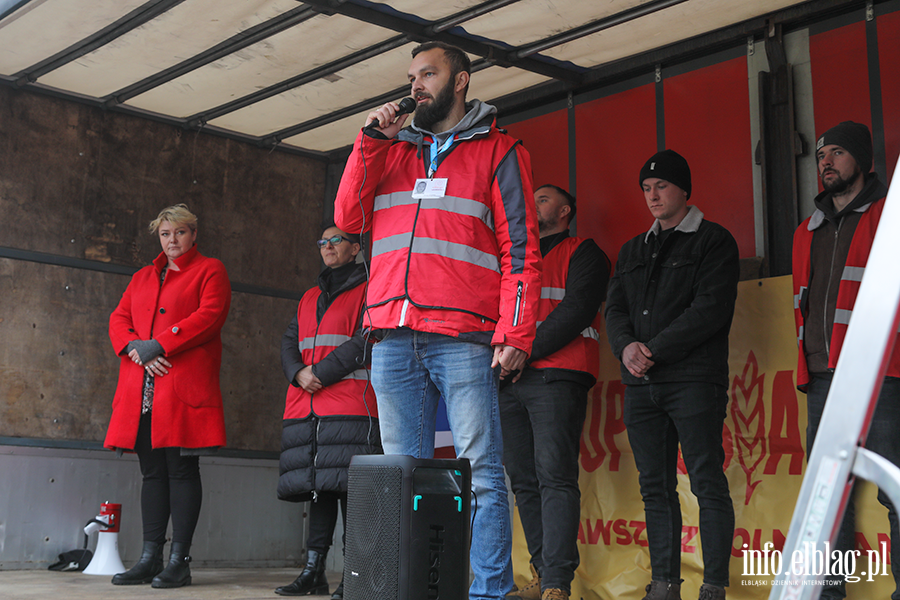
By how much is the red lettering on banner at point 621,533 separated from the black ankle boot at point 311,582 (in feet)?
4.76

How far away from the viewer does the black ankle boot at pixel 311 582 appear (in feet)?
13.0

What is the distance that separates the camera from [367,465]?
7.13ft

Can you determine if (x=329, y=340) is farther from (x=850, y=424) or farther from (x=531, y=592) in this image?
(x=850, y=424)

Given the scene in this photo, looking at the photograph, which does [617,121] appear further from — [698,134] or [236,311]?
[236,311]

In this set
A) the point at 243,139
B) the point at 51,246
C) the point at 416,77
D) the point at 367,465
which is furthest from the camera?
the point at 243,139

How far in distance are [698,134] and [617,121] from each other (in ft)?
1.73

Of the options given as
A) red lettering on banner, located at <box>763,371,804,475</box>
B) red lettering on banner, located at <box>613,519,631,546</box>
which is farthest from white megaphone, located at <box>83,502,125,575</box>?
red lettering on banner, located at <box>763,371,804,475</box>

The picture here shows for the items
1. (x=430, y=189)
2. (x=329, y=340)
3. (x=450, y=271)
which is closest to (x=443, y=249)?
(x=450, y=271)

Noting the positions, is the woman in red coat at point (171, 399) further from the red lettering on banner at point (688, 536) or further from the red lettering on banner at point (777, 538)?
the red lettering on banner at point (777, 538)

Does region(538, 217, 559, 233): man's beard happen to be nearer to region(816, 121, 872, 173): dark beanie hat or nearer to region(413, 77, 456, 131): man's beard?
region(816, 121, 872, 173): dark beanie hat

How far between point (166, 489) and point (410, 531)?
2.70 metres

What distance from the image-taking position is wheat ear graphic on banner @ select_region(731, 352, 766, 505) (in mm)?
3756

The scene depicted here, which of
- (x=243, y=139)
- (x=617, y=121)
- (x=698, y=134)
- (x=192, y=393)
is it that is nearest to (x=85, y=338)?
(x=192, y=393)

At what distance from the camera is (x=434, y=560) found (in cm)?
206
